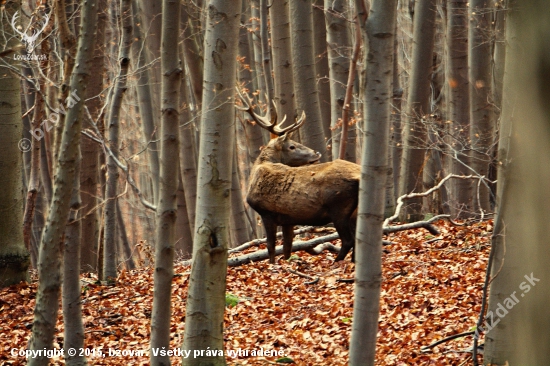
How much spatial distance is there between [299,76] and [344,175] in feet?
13.8

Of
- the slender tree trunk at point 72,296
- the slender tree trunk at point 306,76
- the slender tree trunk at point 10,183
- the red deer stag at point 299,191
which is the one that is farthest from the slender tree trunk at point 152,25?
the slender tree trunk at point 72,296

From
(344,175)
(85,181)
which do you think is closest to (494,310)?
(344,175)

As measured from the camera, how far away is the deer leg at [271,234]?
8484 millimetres

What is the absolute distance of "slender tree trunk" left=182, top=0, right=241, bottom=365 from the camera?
497 centimetres

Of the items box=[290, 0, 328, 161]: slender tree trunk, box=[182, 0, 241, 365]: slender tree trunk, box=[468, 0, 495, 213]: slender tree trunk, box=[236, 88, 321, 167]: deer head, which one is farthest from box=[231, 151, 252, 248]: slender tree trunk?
box=[182, 0, 241, 365]: slender tree trunk

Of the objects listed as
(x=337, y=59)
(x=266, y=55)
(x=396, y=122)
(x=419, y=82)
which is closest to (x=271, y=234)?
(x=337, y=59)

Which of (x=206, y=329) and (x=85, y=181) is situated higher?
(x=85, y=181)

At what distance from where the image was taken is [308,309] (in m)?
7.39

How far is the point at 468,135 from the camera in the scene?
12.2 meters

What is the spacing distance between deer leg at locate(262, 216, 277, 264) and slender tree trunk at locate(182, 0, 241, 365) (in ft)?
11.3

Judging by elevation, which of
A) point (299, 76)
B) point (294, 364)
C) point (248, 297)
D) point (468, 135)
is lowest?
point (294, 364)

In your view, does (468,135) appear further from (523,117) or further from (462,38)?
(523,117)

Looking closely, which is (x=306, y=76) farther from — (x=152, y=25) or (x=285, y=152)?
(x=285, y=152)

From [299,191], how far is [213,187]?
3.23m
